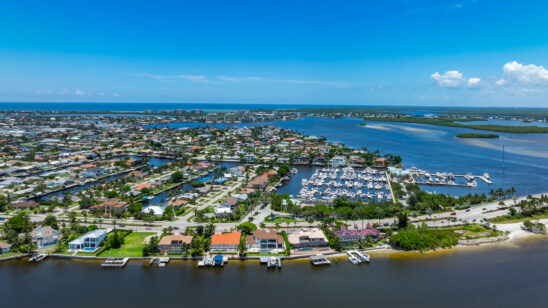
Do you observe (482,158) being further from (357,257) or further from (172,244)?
(172,244)

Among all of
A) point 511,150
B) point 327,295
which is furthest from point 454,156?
point 327,295

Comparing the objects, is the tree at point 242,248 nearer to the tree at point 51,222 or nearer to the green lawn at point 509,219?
the tree at point 51,222

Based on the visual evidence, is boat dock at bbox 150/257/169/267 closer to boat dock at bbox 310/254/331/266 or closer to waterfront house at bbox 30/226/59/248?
waterfront house at bbox 30/226/59/248

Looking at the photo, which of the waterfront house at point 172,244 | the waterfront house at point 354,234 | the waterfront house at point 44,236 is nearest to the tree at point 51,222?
the waterfront house at point 44,236

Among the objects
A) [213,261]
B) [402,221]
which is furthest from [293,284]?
[402,221]

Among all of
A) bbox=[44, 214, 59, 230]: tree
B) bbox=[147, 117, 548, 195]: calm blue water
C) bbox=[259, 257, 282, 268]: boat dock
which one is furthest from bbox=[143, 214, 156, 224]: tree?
bbox=[147, 117, 548, 195]: calm blue water
